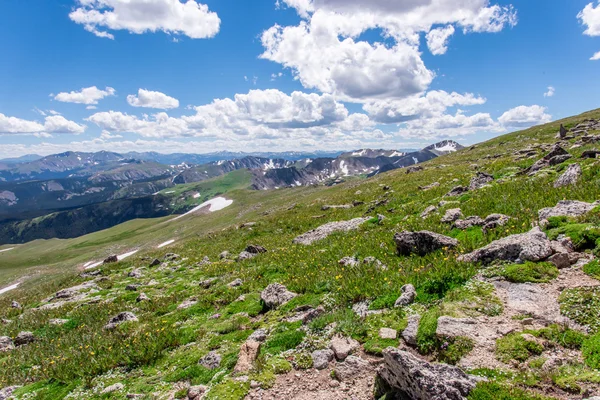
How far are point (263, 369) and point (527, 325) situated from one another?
636cm

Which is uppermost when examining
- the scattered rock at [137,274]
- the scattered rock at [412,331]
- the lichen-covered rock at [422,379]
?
the lichen-covered rock at [422,379]

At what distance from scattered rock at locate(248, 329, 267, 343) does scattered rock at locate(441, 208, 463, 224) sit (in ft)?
37.1

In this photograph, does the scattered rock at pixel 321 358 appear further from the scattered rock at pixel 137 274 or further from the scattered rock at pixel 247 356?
the scattered rock at pixel 137 274

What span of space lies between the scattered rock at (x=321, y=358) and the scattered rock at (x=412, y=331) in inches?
75.3

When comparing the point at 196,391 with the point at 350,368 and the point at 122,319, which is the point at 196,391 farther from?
the point at 122,319

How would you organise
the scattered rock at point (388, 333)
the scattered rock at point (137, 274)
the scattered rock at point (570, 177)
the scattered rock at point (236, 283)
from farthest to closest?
the scattered rock at point (137, 274)
the scattered rock at point (236, 283)
the scattered rock at point (570, 177)
the scattered rock at point (388, 333)

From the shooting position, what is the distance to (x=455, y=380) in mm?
5293

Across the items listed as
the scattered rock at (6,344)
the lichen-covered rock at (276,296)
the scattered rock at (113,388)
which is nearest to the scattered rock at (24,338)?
the scattered rock at (6,344)

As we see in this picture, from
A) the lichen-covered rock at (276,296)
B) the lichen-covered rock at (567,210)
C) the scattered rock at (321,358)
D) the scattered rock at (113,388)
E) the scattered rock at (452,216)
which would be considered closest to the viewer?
the scattered rock at (321,358)

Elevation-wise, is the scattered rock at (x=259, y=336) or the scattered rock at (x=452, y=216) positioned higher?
the scattered rock at (x=452, y=216)

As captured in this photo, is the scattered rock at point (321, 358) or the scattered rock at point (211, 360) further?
the scattered rock at point (211, 360)

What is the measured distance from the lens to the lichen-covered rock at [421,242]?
12.4m

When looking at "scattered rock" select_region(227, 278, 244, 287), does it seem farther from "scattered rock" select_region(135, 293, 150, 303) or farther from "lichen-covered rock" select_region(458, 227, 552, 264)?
"lichen-covered rock" select_region(458, 227, 552, 264)

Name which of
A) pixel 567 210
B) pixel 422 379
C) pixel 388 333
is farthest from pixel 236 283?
pixel 567 210
